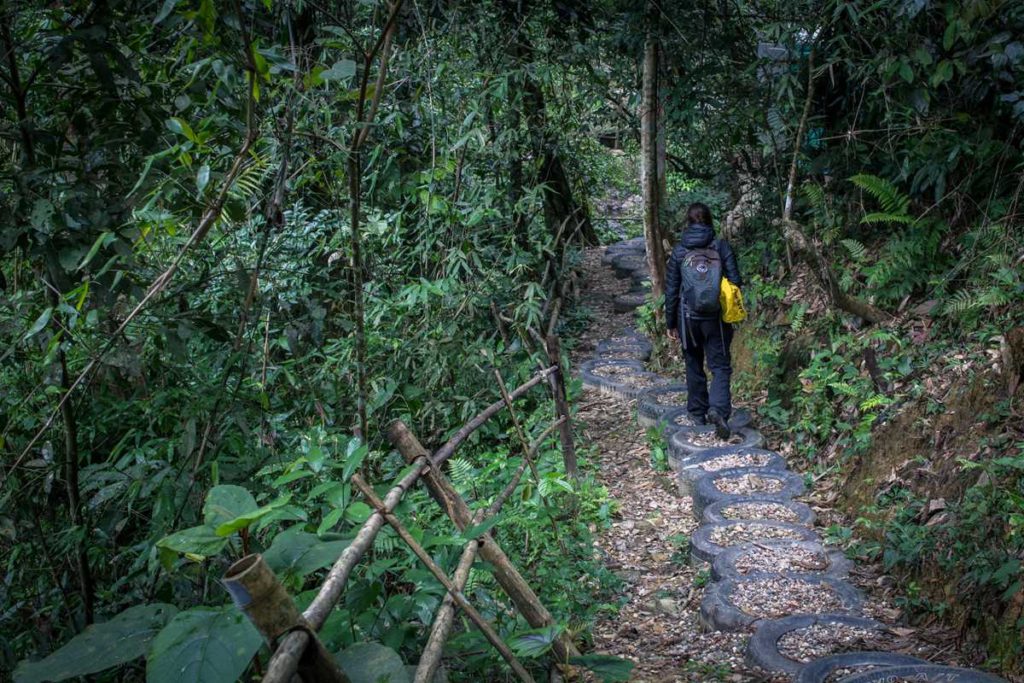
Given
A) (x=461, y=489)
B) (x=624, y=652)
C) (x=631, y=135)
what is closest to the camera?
(x=624, y=652)

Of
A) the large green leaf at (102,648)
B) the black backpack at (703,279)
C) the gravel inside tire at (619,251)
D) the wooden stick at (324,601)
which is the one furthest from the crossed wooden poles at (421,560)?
the gravel inside tire at (619,251)

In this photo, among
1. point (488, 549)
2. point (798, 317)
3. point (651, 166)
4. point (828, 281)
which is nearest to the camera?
point (488, 549)

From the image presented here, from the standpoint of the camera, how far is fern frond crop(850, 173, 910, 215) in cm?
631

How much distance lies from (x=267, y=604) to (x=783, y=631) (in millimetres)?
2965

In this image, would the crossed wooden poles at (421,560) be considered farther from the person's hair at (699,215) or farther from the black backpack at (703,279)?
the person's hair at (699,215)

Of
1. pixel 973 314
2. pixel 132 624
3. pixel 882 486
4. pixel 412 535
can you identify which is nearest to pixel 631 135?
pixel 973 314

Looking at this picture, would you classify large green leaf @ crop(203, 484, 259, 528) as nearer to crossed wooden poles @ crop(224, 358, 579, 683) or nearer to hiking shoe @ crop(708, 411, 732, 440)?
crossed wooden poles @ crop(224, 358, 579, 683)

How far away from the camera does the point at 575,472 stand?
5.31 metres

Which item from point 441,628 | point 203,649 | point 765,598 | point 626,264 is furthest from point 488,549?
point 626,264

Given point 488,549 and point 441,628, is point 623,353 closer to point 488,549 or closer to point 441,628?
point 488,549

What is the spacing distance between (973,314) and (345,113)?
4036 millimetres

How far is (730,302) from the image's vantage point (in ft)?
19.2

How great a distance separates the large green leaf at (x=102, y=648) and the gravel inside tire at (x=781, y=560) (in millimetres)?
3071

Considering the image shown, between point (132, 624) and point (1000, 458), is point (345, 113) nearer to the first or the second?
point (132, 624)
